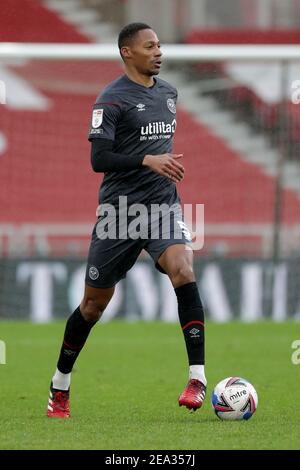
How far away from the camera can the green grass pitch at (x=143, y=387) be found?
19.5 ft

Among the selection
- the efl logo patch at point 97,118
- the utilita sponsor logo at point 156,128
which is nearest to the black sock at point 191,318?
the utilita sponsor logo at point 156,128

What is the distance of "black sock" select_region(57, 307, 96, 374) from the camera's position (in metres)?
7.37

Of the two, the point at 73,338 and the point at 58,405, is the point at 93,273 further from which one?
the point at 58,405

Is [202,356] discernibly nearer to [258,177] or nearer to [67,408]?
[67,408]

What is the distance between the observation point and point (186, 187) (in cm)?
1548

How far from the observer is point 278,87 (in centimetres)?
1532

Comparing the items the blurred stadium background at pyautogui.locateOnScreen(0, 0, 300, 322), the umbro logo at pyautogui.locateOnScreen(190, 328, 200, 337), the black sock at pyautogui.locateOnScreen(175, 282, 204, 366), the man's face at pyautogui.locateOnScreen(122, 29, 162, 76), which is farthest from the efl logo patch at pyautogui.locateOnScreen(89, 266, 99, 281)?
the blurred stadium background at pyautogui.locateOnScreen(0, 0, 300, 322)

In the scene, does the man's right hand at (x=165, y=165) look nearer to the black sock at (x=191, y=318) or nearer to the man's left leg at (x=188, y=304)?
the man's left leg at (x=188, y=304)

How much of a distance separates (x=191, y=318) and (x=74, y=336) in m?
0.83

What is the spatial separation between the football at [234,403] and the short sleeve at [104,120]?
5.66 ft

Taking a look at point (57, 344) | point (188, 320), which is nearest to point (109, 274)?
point (188, 320)

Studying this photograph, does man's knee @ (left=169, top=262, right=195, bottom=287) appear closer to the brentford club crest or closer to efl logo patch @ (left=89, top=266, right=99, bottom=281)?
efl logo patch @ (left=89, top=266, right=99, bottom=281)
